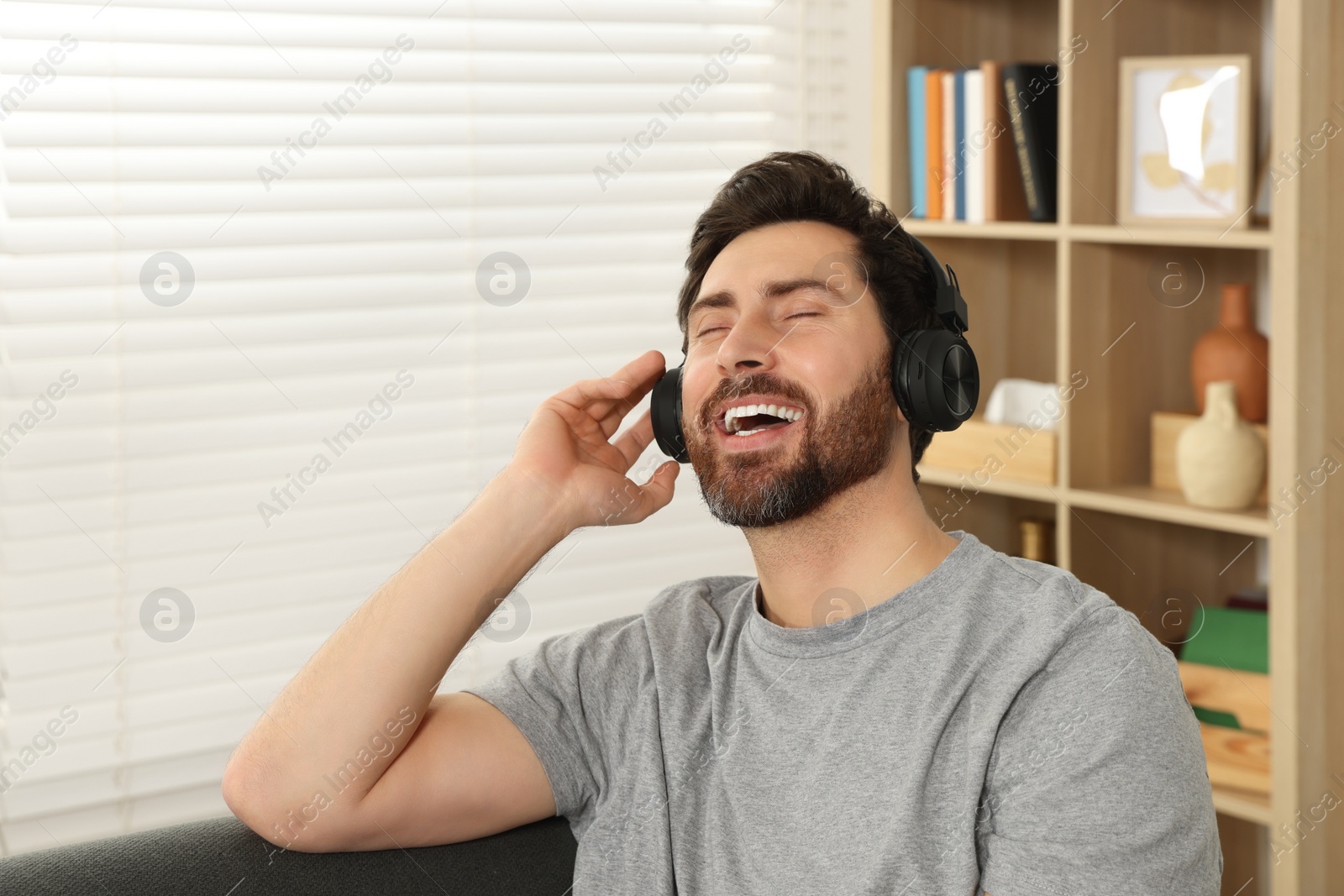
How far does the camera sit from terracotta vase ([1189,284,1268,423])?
2.16 meters

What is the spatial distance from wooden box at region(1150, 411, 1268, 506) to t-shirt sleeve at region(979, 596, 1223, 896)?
1.11 metres

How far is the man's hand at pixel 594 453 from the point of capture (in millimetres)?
1521

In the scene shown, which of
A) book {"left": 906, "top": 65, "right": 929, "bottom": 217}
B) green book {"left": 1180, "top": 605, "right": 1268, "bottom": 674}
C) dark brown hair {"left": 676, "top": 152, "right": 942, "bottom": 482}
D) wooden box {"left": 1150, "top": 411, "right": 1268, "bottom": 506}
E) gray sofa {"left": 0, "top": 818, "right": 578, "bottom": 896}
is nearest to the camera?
gray sofa {"left": 0, "top": 818, "right": 578, "bottom": 896}

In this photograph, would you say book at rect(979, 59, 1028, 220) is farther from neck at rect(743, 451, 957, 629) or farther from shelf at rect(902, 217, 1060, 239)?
neck at rect(743, 451, 957, 629)

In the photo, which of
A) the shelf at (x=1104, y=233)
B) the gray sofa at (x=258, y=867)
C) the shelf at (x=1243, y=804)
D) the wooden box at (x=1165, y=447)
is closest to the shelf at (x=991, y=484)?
the wooden box at (x=1165, y=447)

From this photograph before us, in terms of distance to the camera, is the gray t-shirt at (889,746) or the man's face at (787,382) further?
the man's face at (787,382)

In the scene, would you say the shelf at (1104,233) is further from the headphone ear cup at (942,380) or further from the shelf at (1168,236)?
the headphone ear cup at (942,380)

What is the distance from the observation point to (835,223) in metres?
1.62

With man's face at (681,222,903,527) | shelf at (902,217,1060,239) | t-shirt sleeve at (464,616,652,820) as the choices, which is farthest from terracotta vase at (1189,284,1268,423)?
t-shirt sleeve at (464,616,652,820)

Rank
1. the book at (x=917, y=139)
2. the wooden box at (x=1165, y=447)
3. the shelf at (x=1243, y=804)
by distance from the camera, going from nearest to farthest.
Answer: the shelf at (x=1243, y=804)
the wooden box at (x=1165, y=447)
the book at (x=917, y=139)

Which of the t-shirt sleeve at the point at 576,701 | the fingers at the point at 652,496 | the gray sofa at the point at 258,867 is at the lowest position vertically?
the gray sofa at the point at 258,867

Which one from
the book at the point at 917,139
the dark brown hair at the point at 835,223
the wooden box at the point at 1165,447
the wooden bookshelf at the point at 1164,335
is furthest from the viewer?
the book at the point at 917,139

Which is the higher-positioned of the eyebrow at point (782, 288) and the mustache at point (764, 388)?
the eyebrow at point (782, 288)

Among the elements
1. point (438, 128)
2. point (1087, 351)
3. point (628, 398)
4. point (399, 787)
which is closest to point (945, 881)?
point (399, 787)
